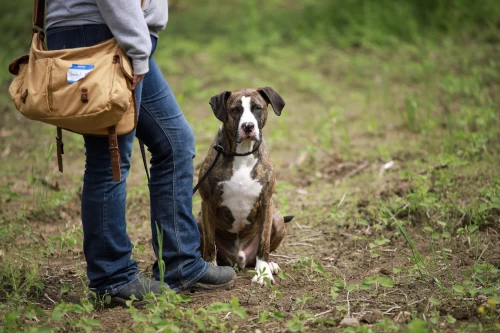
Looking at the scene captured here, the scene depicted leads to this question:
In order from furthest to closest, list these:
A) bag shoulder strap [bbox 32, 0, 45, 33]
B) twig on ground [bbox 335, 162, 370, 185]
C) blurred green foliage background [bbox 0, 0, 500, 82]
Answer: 1. blurred green foliage background [bbox 0, 0, 500, 82]
2. twig on ground [bbox 335, 162, 370, 185]
3. bag shoulder strap [bbox 32, 0, 45, 33]

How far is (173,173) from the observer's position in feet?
12.0

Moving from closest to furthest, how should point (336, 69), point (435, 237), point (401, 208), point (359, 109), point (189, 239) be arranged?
point (189, 239), point (435, 237), point (401, 208), point (359, 109), point (336, 69)

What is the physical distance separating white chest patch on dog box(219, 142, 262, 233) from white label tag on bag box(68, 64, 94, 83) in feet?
4.73

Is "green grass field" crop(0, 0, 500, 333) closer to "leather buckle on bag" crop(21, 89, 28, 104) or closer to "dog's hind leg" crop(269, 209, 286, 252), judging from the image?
"dog's hind leg" crop(269, 209, 286, 252)

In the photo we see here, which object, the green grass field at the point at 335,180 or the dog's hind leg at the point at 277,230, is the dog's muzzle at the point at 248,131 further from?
the green grass field at the point at 335,180

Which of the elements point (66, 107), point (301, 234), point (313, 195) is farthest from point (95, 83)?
point (313, 195)

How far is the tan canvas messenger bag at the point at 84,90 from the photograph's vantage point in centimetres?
302

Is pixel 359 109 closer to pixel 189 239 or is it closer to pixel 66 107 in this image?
pixel 189 239

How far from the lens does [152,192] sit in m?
3.72

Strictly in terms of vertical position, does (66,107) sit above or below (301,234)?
above

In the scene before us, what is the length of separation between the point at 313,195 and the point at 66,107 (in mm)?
3344

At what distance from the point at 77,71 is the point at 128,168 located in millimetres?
655

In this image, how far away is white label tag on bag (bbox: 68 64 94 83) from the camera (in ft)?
9.98

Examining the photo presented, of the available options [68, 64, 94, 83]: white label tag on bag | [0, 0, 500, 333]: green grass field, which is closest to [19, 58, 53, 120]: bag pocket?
[68, 64, 94, 83]: white label tag on bag
